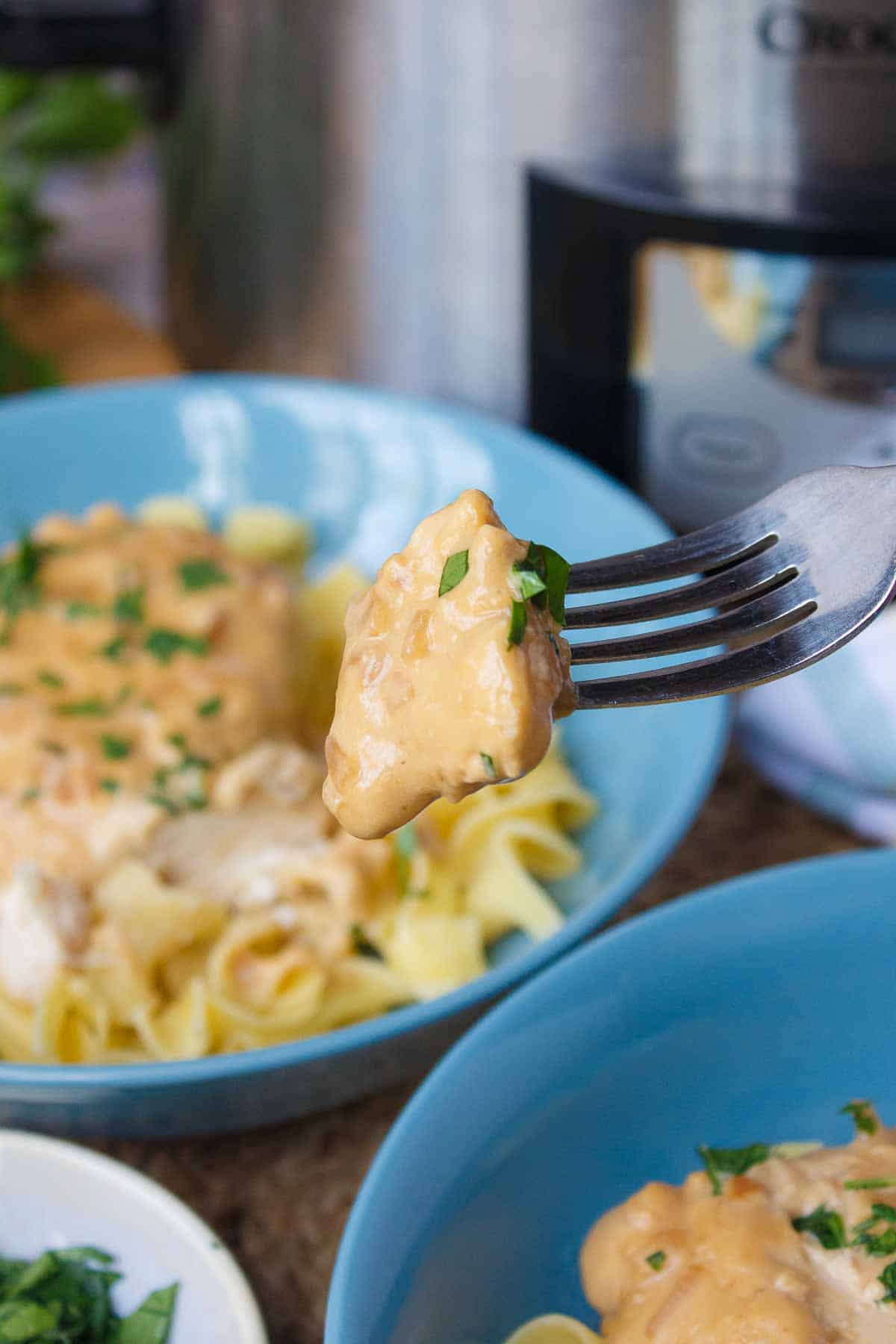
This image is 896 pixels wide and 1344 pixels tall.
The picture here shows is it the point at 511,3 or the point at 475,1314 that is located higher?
the point at 511,3

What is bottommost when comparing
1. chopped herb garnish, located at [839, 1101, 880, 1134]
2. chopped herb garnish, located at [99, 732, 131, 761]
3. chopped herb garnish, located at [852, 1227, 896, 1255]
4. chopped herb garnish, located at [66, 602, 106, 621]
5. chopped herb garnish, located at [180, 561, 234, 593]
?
chopped herb garnish, located at [839, 1101, 880, 1134]

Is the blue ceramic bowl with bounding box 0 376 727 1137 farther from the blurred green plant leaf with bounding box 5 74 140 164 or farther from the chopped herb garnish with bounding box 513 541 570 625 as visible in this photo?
the blurred green plant leaf with bounding box 5 74 140 164

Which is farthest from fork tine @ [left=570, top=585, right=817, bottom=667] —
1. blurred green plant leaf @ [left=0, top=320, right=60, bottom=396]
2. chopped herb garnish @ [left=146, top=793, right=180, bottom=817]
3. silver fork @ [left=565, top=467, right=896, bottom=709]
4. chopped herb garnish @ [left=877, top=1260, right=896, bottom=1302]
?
blurred green plant leaf @ [left=0, top=320, right=60, bottom=396]

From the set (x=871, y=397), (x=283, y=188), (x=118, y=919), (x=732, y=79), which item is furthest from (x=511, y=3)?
(x=118, y=919)

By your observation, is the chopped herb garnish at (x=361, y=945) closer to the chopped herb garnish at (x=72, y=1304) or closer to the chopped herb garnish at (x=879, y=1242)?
the chopped herb garnish at (x=72, y=1304)

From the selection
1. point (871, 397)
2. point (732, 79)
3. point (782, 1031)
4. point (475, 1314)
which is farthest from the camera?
point (871, 397)

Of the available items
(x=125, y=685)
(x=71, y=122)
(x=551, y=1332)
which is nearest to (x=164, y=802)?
(x=125, y=685)

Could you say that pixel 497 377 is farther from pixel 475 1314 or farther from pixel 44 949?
pixel 475 1314

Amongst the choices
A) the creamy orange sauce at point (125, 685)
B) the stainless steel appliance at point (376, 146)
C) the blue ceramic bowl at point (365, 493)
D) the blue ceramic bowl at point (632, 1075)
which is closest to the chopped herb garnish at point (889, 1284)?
the blue ceramic bowl at point (632, 1075)
